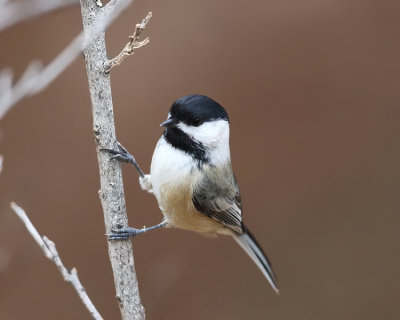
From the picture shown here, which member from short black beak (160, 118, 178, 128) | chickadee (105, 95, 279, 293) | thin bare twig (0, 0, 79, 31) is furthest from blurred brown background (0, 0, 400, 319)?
thin bare twig (0, 0, 79, 31)

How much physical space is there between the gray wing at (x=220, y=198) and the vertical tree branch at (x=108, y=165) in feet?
1.80

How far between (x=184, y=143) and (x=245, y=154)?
1.47m

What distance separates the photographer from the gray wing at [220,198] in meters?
2.40

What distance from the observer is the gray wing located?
2404mm

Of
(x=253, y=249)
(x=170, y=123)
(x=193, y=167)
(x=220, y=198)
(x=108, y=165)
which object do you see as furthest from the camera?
(x=253, y=249)

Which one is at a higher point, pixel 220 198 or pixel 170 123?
pixel 170 123

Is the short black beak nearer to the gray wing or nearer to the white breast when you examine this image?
the white breast

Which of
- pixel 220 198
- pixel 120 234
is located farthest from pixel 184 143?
pixel 120 234

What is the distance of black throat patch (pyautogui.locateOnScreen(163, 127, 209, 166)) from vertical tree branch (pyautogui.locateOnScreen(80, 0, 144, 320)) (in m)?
0.42

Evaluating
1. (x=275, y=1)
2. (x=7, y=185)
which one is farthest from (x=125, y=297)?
(x=275, y=1)

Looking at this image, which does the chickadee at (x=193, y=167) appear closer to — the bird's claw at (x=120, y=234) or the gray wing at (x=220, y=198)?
the gray wing at (x=220, y=198)

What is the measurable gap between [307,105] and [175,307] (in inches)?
60.0

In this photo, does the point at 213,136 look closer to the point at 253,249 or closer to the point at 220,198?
the point at 220,198

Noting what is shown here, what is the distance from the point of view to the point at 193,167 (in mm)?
2330
